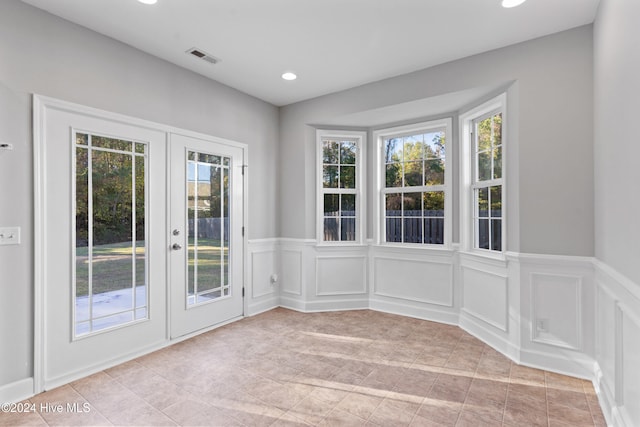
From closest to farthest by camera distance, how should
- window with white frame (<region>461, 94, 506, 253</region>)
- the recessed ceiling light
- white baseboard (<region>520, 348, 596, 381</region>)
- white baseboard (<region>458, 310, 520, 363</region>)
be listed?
the recessed ceiling light
white baseboard (<region>520, 348, 596, 381</region>)
white baseboard (<region>458, 310, 520, 363</region>)
window with white frame (<region>461, 94, 506, 253</region>)

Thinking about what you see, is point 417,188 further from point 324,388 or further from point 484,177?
point 324,388

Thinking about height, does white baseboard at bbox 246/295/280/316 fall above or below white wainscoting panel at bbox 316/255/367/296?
below

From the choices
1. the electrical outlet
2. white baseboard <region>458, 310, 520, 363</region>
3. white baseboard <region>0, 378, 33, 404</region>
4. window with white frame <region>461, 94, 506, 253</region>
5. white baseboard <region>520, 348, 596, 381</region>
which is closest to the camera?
white baseboard <region>0, 378, 33, 404</region>

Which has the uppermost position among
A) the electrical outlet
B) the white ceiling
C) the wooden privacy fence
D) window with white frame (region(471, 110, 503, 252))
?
the white ceiling

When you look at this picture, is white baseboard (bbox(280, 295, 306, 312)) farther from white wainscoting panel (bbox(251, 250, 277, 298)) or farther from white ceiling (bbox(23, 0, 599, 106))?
white ceiling (bbox(23, 0, 599, 106))

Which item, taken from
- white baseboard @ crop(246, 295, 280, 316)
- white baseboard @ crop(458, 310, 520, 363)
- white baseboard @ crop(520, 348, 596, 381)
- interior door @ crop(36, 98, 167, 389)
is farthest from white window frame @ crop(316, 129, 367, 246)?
white baseboard @ crop(520, 348, 596, 381)

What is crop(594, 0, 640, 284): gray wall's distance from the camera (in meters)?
1.65

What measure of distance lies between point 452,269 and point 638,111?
257cm

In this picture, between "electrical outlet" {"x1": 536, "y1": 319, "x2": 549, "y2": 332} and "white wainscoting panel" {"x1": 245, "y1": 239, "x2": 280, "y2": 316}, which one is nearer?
"electrical outlet" {"x1": 536, "y1": 319, "x2": 549, "y2": 332}

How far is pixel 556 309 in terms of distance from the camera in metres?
2.78

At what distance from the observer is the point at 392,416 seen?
2117mm

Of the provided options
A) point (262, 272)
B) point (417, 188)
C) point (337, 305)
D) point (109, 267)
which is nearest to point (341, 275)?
point (337, 305)

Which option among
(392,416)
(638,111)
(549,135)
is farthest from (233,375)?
(549,135)

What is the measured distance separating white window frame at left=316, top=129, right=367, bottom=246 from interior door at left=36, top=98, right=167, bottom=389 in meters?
1.97
